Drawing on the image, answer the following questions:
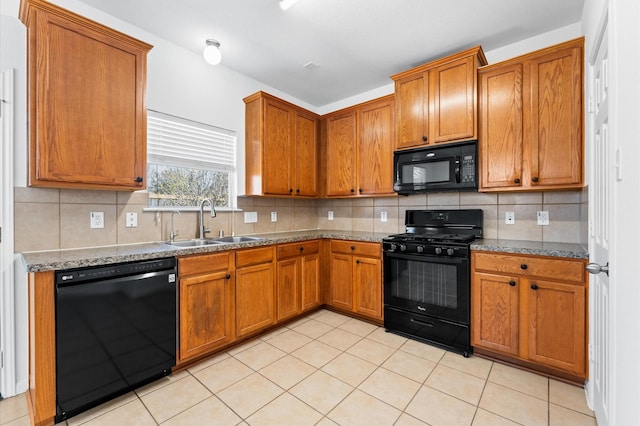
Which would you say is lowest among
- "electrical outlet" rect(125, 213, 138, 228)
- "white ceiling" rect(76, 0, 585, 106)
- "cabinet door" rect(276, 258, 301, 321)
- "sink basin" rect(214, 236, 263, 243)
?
"cabinet door" rect(276, 258, 301, 321)

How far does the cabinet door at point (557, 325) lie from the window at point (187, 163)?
2.91 m

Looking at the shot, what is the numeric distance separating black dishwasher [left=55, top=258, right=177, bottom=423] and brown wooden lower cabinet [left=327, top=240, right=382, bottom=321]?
1.76 metres

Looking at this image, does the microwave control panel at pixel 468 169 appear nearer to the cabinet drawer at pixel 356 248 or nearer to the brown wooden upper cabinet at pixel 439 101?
the brown wooden upper cabinet at pixel 439 101

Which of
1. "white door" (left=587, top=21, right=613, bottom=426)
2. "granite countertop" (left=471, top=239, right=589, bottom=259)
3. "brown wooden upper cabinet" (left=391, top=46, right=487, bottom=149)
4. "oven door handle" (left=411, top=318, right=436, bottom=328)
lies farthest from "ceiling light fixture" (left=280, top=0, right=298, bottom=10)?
"oven door handle" (left=411, top=318, right=436, bottom=328)

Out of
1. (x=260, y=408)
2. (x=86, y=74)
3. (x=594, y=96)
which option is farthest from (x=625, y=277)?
(x=86, y=74)

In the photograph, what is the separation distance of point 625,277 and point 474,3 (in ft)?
6.91

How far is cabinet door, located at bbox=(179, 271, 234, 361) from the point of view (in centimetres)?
215

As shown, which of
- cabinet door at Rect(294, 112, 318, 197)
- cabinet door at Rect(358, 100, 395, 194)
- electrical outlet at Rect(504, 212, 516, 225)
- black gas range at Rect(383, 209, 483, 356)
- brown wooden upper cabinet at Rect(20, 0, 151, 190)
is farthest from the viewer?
cabinet door at Rect(294, 112, 318, 197)

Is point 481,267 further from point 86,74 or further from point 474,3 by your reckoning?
point 86,74

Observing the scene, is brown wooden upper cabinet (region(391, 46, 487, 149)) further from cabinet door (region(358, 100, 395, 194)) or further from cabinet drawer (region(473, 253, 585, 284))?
cabinet drawer (region(473, 253, 585, 284))

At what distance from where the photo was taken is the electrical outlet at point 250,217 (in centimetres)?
327

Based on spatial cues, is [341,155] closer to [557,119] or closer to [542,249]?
[557,119]

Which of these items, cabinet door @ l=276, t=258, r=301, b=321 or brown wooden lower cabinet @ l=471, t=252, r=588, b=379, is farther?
cabinet door @ l=276, t=258, r=301, b=321

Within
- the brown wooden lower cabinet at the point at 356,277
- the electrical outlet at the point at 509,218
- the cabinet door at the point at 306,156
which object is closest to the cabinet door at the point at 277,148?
the cabinet door at the point at 306,156
